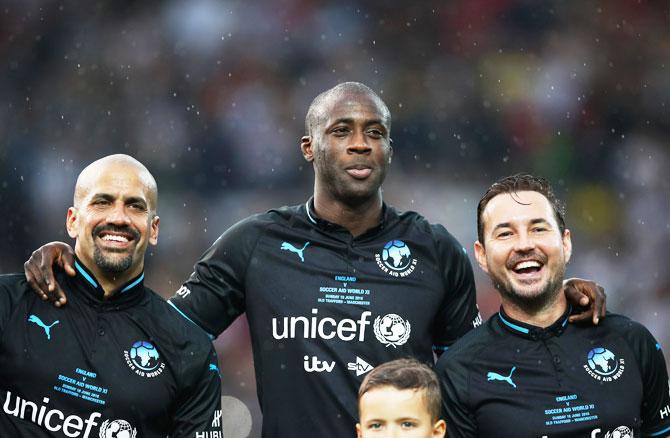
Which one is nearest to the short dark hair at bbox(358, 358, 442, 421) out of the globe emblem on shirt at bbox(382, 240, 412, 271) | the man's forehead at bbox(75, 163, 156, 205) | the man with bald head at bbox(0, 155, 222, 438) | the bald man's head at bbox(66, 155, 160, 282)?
the man with bald head at bbox(0, 155, 222, 438)

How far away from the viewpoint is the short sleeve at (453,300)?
180 inches

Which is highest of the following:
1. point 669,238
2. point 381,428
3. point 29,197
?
point 29,197

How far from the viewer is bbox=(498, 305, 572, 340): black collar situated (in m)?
3.95

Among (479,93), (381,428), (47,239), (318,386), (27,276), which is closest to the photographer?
(381,428)

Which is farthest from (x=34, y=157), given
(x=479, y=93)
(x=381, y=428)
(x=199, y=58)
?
(x=381, y=428)

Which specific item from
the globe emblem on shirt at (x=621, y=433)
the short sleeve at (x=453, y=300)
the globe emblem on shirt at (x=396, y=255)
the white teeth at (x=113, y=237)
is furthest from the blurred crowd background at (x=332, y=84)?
the globe emblem on shirt at (x=621, y=433)

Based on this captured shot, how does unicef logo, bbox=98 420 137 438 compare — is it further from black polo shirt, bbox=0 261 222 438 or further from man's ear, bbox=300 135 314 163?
man's ear, bbox=300 135 314 163

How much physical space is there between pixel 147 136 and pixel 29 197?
1.25 metres

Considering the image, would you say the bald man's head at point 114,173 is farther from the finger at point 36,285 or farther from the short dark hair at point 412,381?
the short dark hair at point 412,381

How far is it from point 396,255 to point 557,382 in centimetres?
104

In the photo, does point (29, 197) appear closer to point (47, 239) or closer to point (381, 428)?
point (47, 239)

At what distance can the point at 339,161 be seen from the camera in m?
4.47

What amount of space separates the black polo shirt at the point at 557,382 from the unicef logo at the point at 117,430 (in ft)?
3.95

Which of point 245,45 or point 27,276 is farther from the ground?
point 245,45
